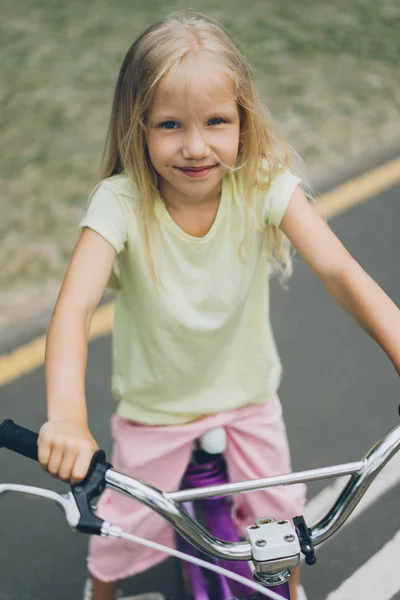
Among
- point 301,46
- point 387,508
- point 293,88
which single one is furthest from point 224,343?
point 301,46

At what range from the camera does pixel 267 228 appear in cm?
236

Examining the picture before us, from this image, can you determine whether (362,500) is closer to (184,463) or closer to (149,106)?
(184,463)

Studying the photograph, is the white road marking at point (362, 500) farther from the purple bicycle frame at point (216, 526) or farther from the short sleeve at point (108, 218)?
the short sleeve at point (108, 218)

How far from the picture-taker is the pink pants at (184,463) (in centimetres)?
238

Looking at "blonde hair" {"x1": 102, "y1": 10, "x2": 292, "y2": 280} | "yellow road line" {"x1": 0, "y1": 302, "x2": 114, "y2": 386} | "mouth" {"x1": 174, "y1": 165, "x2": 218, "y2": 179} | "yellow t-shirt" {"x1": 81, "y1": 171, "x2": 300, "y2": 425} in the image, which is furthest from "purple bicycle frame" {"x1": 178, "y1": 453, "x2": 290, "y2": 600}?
"yellow road line" {"x1": 0, "y1": 302, "x2": 114, "y2": 386}

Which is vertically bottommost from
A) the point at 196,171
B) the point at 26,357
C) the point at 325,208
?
the point at 26,357

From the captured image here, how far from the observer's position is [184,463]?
7.84 feet

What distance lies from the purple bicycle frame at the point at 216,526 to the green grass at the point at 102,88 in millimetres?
2425

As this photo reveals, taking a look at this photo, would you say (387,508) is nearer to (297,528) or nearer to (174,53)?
(297,528)

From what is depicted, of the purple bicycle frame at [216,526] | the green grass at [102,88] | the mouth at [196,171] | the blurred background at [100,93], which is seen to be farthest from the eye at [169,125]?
the green grass at [102,88]

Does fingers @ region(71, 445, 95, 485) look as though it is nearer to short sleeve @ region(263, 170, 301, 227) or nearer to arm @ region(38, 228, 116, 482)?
arm @ region(38, 228, 116, 482)

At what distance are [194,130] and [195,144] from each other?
0.11ft

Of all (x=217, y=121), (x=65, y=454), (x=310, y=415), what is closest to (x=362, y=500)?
(x=310, y=415)

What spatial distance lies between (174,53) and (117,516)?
1.27 metres
